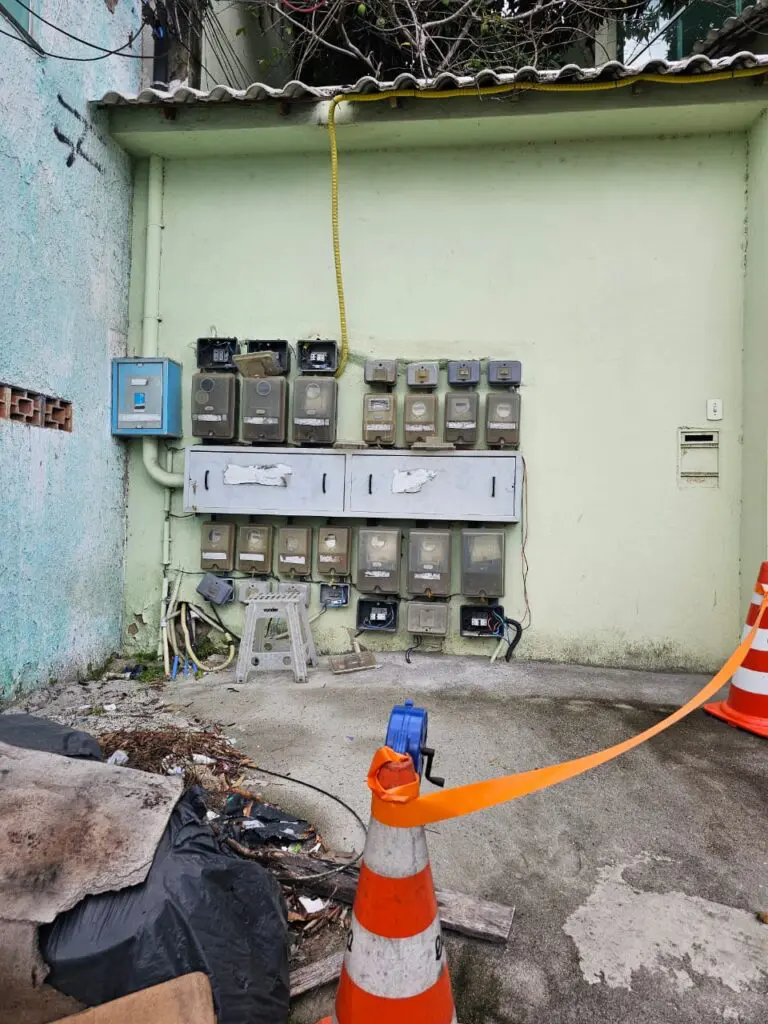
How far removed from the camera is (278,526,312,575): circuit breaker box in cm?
445

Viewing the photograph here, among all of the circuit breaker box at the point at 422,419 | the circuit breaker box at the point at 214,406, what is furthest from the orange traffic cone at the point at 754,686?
the circuit breaker box at the point at 214,406

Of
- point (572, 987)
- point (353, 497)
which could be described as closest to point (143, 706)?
point (353, 497)

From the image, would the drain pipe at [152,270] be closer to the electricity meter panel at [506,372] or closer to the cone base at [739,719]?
the electricity meter panel at [506,372]

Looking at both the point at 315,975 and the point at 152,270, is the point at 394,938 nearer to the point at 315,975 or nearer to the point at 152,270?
the point at 315,975

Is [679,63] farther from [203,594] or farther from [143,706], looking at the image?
[143,706]

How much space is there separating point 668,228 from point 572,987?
4.65m

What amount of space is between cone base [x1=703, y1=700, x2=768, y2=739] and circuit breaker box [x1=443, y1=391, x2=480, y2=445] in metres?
2.28

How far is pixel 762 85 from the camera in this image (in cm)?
387

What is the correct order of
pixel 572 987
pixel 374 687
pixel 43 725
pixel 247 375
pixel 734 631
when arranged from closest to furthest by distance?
pixel 572 987, pixel 43 725, pixel 374 687, pixel 734 631, pixel 247 375

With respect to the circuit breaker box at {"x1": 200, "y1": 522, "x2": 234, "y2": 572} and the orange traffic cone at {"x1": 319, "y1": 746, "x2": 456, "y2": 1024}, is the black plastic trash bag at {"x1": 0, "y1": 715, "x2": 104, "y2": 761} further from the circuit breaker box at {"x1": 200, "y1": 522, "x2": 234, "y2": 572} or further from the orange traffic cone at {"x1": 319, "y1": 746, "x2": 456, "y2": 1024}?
the circuit breaker box at {"x1": 200, "y1": 522, "x2": 234, "y2": 572}

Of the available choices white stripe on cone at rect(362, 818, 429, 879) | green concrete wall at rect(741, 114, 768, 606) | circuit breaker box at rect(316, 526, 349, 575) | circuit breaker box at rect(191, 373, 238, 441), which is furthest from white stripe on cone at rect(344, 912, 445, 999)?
circuit breaker box at rect(191, 373, 238, 441)

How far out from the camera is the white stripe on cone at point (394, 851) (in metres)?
1.24

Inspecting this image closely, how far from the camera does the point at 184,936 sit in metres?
1.29

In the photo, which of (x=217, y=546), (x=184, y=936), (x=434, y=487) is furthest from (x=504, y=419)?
(x=184, y=936)
